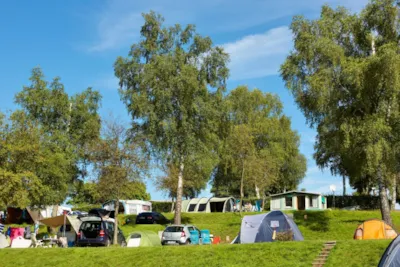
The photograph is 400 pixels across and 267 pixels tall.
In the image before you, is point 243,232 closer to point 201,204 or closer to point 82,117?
point 82,117

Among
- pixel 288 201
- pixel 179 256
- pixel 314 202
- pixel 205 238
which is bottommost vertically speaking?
pixel 179 256

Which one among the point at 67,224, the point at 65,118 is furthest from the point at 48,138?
the point at 67,224

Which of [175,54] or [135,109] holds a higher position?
[175,54]

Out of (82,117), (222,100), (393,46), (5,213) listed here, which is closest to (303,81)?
(393,46)

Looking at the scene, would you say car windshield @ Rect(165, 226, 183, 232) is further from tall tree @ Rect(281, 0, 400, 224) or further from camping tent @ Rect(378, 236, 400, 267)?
camping tent @ Rect(378, 236, 400, 267)

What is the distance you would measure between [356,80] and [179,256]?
15703mm

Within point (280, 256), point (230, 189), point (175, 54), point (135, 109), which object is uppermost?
point (175, 54)

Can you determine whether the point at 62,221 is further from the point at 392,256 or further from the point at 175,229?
the point at 392,256

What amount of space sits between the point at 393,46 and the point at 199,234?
653 inches

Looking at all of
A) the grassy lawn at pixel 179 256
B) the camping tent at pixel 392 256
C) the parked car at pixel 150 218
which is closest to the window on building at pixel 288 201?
the parked car at pixel 150 218

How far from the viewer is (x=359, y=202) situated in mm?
49781

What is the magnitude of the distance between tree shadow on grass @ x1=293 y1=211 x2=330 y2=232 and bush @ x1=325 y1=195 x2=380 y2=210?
547 inches

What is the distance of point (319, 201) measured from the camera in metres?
50.2

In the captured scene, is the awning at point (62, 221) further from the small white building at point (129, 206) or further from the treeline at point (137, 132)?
the small white building at point (129, 206)
